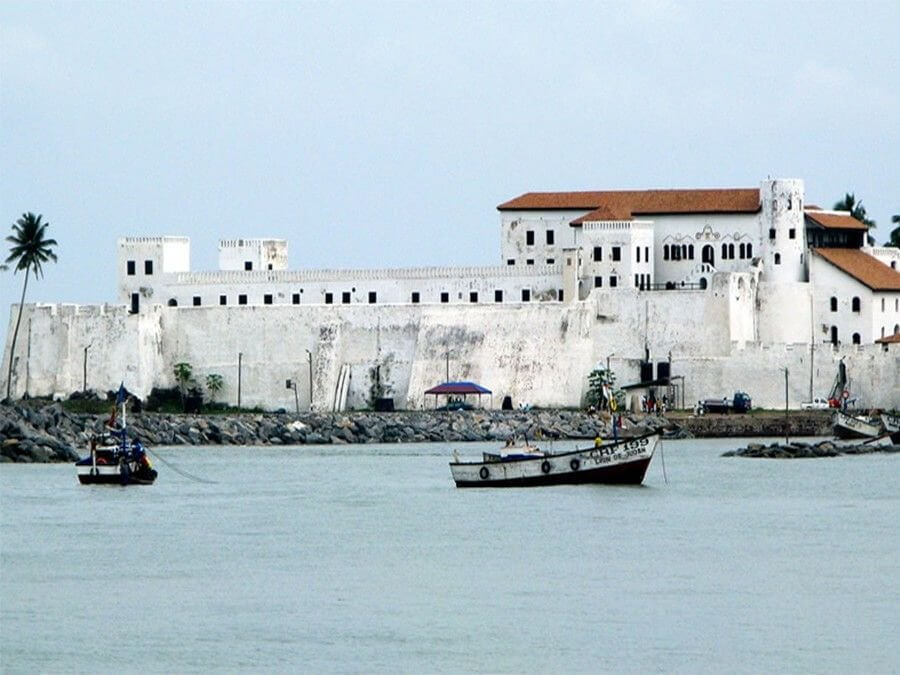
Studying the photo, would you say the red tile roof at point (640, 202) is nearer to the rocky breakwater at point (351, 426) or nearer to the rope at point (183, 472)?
the rocky breakwater at point (351, 426)

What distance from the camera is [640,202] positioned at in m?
80.6

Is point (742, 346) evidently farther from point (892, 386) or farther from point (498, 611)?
point (498, 611)

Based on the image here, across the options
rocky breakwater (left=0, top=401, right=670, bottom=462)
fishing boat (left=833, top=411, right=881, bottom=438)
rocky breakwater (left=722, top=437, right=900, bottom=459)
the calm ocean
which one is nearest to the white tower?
rocky breakwater (left=0, top=401, right=670, bottom=462)

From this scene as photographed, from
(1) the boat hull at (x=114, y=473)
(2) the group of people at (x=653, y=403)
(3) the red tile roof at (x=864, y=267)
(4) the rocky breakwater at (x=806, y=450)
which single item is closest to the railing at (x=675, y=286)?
(2) the group of people at (x=653, y=403)

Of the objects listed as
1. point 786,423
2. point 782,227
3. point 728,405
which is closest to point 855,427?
point 786,423

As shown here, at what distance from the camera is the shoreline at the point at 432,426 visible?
233 ft

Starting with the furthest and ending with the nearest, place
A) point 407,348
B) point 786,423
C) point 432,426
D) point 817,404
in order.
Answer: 1. point 407,348
2. point 817,404
3. point 432,426
4. point 786,423

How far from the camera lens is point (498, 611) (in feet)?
103

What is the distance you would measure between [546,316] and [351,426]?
835 cm

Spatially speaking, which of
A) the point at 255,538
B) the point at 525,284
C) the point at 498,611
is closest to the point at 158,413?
the point at 525,284

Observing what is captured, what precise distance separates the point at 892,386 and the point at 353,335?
18387 millimetres

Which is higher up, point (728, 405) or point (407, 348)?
point (407, 348)

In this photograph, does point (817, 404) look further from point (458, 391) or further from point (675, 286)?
point (458, 391)

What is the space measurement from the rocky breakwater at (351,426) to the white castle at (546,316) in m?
3.10
